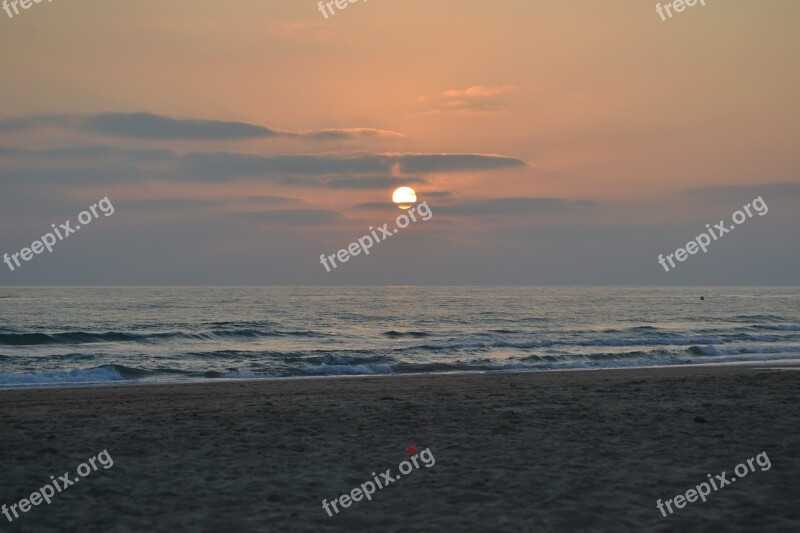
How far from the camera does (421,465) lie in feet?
32.2

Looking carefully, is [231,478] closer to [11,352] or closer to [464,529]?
[464,529]

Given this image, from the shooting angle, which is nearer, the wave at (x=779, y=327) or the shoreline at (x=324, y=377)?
the shoreline at (x=324, y=377)

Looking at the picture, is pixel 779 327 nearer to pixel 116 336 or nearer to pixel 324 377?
pixel 324 377

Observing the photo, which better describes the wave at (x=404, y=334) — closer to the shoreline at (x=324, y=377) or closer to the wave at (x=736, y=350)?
the wave at (x=736, y=350)

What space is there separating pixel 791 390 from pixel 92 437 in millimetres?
15022

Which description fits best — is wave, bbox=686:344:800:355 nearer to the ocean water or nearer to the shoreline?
the ocean water

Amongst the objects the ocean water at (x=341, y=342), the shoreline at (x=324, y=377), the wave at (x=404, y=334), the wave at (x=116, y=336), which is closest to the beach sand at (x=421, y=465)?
the shoreline at (x=324, y=377)

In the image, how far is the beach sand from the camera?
7.61 meters

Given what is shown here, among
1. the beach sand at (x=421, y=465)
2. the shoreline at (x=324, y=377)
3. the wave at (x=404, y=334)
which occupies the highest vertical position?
the wave at (x=404, y=334)

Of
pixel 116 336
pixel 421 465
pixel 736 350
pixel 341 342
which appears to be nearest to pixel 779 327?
pixel 736 350

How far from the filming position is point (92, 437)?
1168 cm

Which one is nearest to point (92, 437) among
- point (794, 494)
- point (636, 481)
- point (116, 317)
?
point (636, 481)

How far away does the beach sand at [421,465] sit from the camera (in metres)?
7.61

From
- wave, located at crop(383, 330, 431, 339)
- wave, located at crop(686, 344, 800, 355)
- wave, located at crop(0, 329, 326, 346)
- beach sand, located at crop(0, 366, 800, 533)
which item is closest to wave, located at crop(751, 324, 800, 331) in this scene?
wave, located at crop(686, 344, 800, 355)
